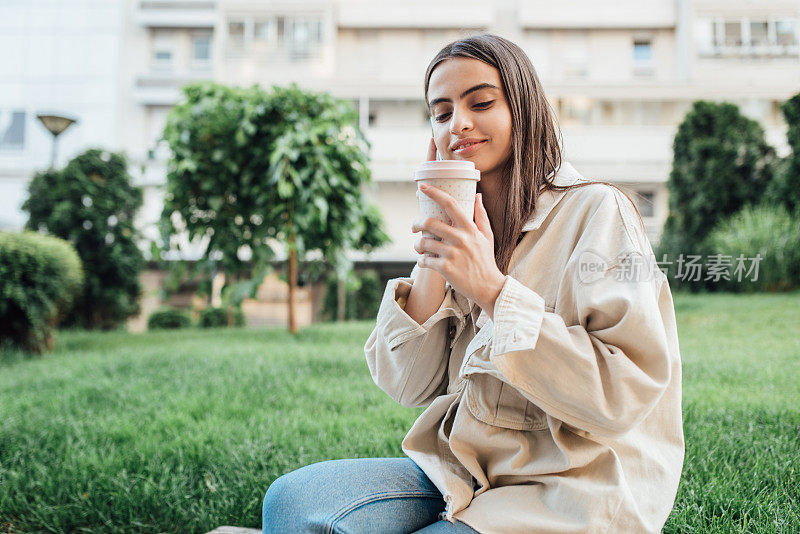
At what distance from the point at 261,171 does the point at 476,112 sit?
564 centimetres

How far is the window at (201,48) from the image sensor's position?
67.6 feet

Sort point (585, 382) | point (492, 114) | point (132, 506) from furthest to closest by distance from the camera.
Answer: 1. point (132, 506)
2. point (492, 114)
3. point (585, 382)

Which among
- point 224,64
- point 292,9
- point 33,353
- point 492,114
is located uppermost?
point 292,9

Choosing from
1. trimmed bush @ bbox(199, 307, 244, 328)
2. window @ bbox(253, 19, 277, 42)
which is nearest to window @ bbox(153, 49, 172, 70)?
window @ bbox(253, 19, 277, 42)

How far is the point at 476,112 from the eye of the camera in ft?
4.32

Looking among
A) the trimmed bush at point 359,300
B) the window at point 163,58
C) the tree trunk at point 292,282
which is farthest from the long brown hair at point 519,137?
the window at point 163,58

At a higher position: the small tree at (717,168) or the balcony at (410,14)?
the balcony at (410,14)

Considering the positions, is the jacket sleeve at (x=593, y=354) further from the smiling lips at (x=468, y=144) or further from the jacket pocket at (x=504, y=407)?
the smiling lips at (x=468, y=144)

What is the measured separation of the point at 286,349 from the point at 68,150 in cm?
1752

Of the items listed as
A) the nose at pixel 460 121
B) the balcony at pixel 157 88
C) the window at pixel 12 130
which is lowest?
the nose at pixel 460 121

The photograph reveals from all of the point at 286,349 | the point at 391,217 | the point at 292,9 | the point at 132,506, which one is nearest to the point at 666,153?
the point at 391,217

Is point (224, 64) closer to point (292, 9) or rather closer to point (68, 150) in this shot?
point (292, 9)

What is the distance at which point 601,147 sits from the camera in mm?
17562

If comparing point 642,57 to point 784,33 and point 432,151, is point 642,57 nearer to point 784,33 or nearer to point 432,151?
point 784,33
